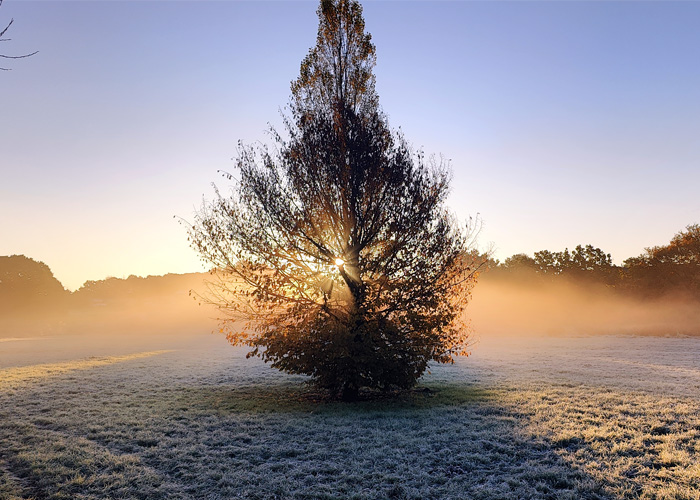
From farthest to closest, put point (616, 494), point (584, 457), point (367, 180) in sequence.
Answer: point (367, 180), point (584, 457), point (616, 494)

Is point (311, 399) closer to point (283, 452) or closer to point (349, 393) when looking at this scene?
point (349, 393)

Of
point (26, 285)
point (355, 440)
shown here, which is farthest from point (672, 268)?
point (26, 285)

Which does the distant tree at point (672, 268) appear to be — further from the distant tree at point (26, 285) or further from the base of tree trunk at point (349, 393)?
the distant tree at point (26, 285)

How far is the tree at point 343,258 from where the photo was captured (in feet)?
41.6

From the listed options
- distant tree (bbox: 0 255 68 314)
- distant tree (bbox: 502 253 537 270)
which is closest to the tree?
distant tree (bbox: 502 253 537 270)

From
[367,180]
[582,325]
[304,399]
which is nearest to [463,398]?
[304,399]

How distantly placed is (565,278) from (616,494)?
2447 inches

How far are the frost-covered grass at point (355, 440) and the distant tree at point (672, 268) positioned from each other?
43.5 m

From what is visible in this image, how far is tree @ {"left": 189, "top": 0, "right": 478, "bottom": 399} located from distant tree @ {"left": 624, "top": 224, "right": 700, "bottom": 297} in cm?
5287

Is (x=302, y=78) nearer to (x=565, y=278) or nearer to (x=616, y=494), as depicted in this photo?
(x=616, y=494)

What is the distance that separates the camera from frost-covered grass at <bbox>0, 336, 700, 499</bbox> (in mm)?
6961

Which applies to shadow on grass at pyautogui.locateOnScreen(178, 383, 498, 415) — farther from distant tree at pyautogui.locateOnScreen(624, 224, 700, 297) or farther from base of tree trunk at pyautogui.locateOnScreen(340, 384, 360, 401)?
distant tree at pyautogui.locateOnScreen(624, 224, 700, 297)

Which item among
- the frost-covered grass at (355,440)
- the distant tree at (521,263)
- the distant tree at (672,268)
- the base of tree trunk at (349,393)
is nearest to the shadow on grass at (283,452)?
the frost-covered grass at (355,440)

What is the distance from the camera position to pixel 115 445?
9234 millimetres
